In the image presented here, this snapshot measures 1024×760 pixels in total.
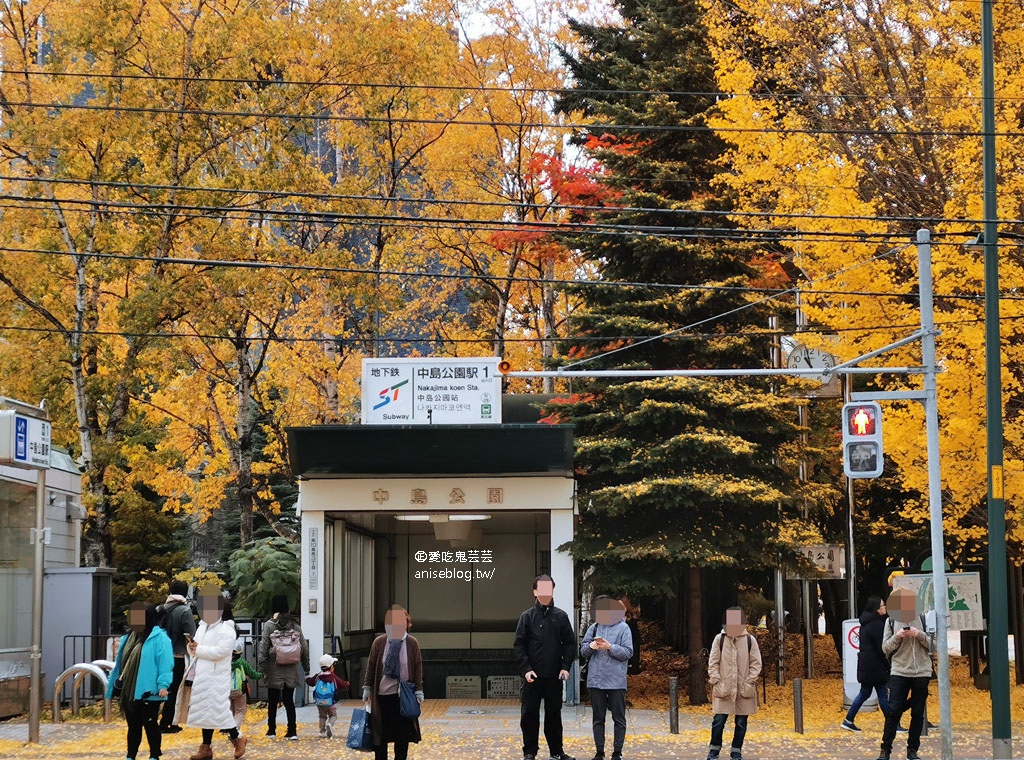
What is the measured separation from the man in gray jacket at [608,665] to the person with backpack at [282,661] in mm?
4742

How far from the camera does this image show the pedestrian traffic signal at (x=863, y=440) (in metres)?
15.4

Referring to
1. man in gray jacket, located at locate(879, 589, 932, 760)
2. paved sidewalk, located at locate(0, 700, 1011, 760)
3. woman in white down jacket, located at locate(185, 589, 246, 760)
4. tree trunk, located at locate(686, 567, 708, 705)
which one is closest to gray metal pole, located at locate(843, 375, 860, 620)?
tree trunk, located at locate(686, 567, 708, 705)

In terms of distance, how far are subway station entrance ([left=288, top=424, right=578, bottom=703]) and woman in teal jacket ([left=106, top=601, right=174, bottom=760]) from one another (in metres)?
7.36

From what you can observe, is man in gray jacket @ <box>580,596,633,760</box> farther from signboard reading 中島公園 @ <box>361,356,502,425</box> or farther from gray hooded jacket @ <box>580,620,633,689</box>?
signboard reading 中島公園 @ <box>361,356,502,425</box>

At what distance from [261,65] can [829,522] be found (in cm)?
1609

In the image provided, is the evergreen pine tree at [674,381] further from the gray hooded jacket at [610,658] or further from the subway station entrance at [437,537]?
the gray hooded jacket at [610,658]

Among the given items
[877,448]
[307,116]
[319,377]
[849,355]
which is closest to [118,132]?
[307,116]

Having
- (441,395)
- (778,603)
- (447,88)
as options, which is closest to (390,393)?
(441,395)

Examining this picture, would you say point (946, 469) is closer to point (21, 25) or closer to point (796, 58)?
point (796, 58)

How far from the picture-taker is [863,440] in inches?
609

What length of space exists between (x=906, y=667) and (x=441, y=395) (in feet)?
31.1

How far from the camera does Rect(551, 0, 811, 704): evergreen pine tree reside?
67.5 feet

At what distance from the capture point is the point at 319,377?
32.2 meters

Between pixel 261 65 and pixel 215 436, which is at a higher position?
pixel 261 65
